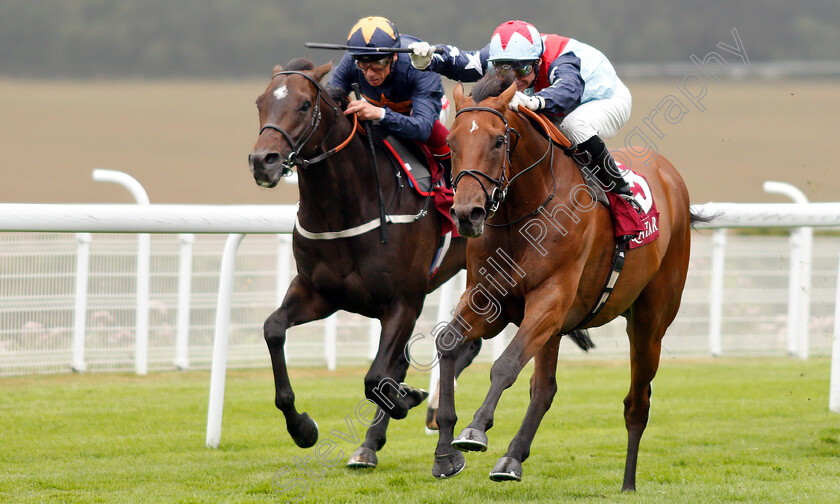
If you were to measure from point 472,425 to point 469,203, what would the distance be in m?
0.81

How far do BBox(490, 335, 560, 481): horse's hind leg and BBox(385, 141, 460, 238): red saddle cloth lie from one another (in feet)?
2.70

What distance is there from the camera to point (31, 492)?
420cm

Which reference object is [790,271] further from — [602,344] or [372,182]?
[372,182]

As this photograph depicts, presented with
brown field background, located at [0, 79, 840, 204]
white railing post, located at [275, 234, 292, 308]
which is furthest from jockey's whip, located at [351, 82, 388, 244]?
brown field background, located at [0, 79, 840, 204]

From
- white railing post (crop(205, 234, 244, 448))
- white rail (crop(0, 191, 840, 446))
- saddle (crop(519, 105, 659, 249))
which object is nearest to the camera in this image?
saddle (crop(519, 105, 659, 249))

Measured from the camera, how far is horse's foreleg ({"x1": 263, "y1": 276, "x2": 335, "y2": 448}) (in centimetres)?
445

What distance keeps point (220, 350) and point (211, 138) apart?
78.7 ft

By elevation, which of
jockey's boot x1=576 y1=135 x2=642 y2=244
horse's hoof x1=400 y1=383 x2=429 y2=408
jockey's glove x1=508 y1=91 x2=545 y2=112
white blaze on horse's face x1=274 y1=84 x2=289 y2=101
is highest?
white blaze on horse's face x1=274 y1=84 x2=289 y2=101

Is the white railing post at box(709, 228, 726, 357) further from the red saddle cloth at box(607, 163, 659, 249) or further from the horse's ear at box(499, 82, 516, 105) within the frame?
the horse's ear at box(499, 82, 516, 105)

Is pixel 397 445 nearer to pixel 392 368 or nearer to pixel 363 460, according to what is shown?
pixel 363 460

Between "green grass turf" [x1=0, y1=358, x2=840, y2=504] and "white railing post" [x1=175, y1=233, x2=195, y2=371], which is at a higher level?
"white railing post" [x1=175, y1=233, x2=195, y2=371]

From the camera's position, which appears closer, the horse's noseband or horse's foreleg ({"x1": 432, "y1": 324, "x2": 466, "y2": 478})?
the horse's noseband

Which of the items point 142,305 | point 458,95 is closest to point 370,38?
point 458,95

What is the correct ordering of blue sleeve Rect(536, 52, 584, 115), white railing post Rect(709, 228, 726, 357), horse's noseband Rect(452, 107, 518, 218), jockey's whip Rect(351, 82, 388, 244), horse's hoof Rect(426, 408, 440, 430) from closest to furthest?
horse's noseband Rect(452, 107, 518, 218), blue sleeve Rect(536, 52, 584, 115), jockey's whip Rect(351, 82, 388, 244), horse's hoof Rect(426, 408, 440, 430), white railing post Rect(709, 228, 726, 357)
